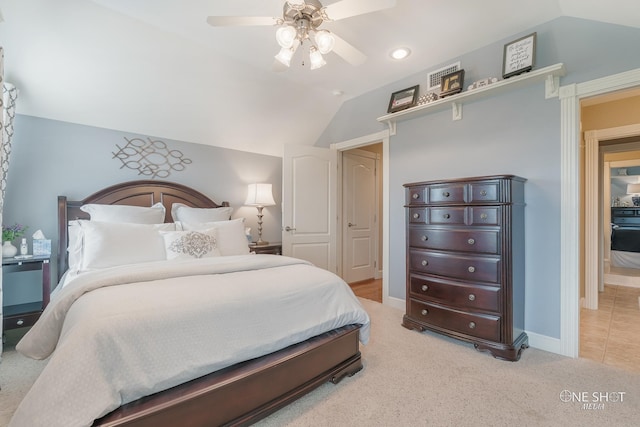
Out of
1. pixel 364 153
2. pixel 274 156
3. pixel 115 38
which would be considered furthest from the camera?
pixel 364 153

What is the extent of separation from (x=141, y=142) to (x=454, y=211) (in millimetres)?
3355

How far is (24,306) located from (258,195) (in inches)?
93.5

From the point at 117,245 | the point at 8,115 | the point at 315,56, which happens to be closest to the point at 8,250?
the point at 117,245

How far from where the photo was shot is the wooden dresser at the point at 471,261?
2.23 meters

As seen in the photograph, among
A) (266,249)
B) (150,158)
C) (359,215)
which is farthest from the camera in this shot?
(359,215)

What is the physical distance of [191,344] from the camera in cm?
132

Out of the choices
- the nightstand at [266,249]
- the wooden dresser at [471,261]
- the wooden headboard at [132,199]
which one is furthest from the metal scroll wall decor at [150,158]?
the wooden dresser at [471,261]

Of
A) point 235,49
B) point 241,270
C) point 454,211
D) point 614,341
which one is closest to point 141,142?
point 235,49

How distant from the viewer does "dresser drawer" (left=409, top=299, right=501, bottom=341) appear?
226 cm

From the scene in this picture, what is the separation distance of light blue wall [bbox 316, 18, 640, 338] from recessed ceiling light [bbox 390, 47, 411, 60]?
42cm

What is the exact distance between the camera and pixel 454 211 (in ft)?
8.15

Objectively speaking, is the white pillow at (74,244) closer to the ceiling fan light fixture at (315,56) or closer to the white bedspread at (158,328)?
the white bedspread at (158,328)

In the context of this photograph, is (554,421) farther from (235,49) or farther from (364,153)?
(364,153)

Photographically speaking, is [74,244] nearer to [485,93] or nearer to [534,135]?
[485,93]
